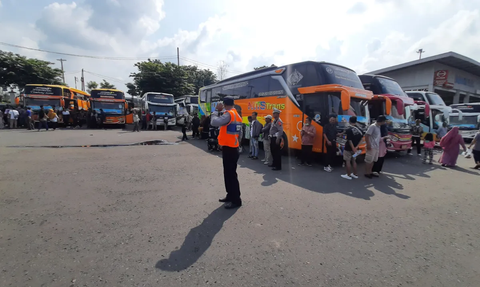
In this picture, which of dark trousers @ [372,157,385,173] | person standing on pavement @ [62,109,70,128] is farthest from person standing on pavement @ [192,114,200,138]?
person standing on pavement @ [62,109,70,128]

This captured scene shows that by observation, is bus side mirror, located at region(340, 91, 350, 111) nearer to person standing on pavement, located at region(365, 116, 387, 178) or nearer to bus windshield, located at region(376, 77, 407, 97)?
person standing on pavement, located at region(365, 116, 387, 178)

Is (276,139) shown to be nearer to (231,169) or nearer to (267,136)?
(267,136)

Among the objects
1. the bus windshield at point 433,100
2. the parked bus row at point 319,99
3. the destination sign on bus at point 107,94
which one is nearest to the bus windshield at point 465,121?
the bus windshield at point 433,100

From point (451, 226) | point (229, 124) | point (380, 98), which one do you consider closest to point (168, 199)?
point (229, 124)

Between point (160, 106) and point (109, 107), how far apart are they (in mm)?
4420

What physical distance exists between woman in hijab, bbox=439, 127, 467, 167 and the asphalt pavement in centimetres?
262

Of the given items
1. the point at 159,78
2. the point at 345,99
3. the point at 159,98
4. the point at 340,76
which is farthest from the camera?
the point at 159,78

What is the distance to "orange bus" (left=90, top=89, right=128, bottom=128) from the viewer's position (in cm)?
2030

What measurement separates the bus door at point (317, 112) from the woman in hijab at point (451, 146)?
494 centimetres

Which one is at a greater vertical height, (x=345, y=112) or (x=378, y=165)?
(x=345, y=112)

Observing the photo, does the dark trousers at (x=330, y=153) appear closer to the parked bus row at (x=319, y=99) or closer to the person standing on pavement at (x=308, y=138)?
the parked bus row at (x=319, y=99)

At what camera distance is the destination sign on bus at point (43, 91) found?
18.6 metres

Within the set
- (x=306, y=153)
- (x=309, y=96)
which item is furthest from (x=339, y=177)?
(x=309, y=96)

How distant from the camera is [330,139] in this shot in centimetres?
711
